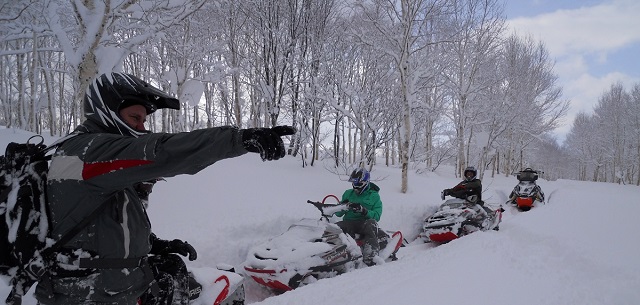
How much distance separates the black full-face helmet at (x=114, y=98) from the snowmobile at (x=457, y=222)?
690 centimetres

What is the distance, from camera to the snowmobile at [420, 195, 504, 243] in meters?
7.49

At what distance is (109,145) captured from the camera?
4.80 ft

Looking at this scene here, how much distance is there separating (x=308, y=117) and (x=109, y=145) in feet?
37.9

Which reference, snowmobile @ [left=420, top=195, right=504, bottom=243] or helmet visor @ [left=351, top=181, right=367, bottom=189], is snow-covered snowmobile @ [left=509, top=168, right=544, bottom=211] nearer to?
snowmobile @ [left=420, top=195, right=504, bottom=243]

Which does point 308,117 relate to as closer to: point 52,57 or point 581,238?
point 581,238

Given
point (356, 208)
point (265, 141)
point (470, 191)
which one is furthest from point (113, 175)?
point (470, 191)

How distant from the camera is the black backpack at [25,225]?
4.98ft

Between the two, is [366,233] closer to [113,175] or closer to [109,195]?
[109,195]

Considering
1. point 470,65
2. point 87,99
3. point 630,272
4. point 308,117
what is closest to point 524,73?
point 470,65

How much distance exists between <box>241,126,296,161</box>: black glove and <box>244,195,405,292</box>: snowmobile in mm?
3453

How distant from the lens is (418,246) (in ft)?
Result: 25.8

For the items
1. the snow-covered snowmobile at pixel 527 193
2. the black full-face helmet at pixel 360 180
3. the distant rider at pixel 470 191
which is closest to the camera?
the black full-face helmet at pixel 360 180

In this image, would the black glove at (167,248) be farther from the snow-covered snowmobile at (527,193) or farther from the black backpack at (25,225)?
the snow-covered snowmobile at (527,193)

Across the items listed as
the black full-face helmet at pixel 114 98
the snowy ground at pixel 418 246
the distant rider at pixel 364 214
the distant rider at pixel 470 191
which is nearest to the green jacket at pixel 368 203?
the distant rider at pixel 364 214
